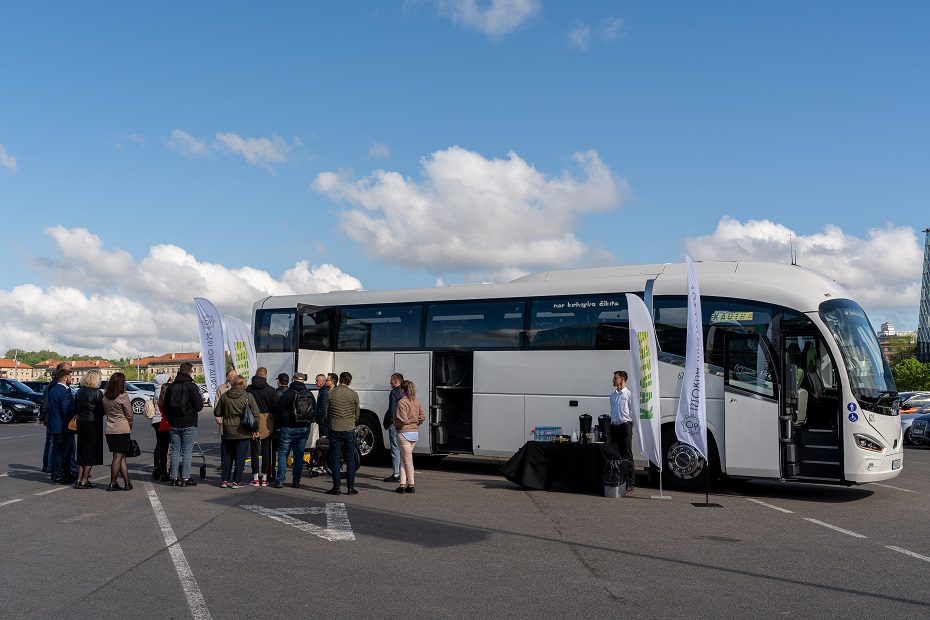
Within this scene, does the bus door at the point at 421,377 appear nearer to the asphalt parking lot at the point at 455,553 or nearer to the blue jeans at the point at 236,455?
the asphalt parking lot at the point at 455,553

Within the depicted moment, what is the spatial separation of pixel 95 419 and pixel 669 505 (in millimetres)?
8701

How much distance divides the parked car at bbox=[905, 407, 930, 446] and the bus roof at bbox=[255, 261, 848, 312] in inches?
596

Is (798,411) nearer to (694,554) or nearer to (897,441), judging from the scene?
(897,441)

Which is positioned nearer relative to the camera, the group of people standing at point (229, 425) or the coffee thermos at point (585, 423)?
the group of people standing at point (229, 425)

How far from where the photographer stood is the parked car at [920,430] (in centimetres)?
2636

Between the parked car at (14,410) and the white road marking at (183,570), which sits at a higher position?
the parked car at (14,410)

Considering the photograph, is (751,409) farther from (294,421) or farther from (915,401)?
(915,401)

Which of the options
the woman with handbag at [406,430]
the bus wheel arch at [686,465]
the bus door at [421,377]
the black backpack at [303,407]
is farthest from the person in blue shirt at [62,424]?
the bus wheel arch at [686,465]

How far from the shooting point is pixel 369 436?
1752 cm

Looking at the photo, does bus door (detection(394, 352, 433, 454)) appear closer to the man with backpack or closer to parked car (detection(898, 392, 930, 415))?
the man with backpack

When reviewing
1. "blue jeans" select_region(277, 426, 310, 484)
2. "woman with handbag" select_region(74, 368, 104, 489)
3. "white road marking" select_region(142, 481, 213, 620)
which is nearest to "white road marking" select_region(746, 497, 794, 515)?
"blue jeans" select_region(277, 426, 310, 484)

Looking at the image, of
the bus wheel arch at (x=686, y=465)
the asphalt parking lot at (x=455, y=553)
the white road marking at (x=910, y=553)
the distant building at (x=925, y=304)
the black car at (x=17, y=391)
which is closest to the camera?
the asphalt parking lot at (x=455, y=553)

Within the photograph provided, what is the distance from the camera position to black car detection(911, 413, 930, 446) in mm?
26359

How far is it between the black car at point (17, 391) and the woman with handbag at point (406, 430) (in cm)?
2913
